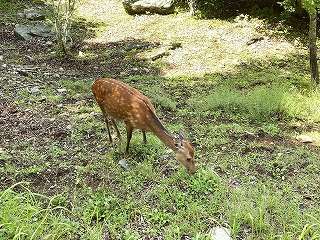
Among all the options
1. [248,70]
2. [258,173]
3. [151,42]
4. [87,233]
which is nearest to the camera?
[87,233]

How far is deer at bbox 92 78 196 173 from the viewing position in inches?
190

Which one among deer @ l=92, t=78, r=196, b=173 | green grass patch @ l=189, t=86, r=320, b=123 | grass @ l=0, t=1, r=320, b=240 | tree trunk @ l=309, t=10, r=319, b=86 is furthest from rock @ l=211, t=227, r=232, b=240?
tree trunk @ l=309, t=10, r=319, b=86

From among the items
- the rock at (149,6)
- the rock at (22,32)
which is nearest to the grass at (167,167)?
the rock at (22,32)

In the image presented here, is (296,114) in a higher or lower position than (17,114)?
lower

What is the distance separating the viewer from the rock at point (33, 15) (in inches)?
491

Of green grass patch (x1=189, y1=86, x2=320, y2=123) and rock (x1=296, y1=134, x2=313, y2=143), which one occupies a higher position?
green grass patch (x1=189, y1=86, x2=320, y2=123)

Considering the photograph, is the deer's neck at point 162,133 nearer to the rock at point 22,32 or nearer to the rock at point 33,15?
the rock at point 22,32

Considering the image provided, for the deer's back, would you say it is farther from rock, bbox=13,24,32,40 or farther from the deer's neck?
rock, bbox=13,24,32,40

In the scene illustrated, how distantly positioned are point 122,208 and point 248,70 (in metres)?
6.24

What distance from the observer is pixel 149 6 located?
542 inches

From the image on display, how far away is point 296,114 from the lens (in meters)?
7.02

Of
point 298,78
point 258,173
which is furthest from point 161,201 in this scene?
point 298,78

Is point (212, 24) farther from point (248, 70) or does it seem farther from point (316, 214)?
point (316, 214)

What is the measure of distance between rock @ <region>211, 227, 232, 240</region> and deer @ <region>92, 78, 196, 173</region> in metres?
1.04
